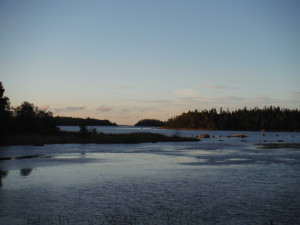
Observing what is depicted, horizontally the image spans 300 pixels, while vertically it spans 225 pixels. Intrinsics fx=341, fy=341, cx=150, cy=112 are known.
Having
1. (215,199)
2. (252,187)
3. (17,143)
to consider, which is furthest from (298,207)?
(17,143)

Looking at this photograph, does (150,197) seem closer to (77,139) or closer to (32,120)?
(77,139)

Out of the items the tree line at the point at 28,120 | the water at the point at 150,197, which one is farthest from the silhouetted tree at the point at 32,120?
the water at the point at 150,197

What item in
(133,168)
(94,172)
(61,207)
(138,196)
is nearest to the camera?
(61,207)

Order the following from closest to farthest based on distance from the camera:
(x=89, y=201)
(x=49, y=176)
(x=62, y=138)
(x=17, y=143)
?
(x=89, y=201) → (x=49, y=176) → (x=17, y=143) → (x=62, y=138)

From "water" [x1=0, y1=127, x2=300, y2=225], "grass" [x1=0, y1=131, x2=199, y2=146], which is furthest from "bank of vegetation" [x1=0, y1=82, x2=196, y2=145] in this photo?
"water" [x1=0, y1=127, x2=300, y2=225]

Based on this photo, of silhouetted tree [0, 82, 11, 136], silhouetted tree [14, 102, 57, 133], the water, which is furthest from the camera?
silhouetted tree [14, 102, 57, 133]

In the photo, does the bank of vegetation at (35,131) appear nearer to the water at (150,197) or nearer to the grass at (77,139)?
the grass at (77,139)

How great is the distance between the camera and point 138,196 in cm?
2384

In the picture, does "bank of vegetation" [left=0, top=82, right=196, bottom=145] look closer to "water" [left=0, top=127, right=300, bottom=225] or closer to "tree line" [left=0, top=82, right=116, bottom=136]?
"tree line" [left=0, top=82, right=116, bottom=136]

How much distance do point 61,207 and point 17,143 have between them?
65240mm

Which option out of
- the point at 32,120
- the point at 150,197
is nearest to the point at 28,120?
the point at 32,120

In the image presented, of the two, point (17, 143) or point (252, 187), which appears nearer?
point (252, 187)

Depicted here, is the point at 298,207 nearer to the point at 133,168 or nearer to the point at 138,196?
the point at 138,196

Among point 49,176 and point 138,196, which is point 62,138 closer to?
point 49,176
